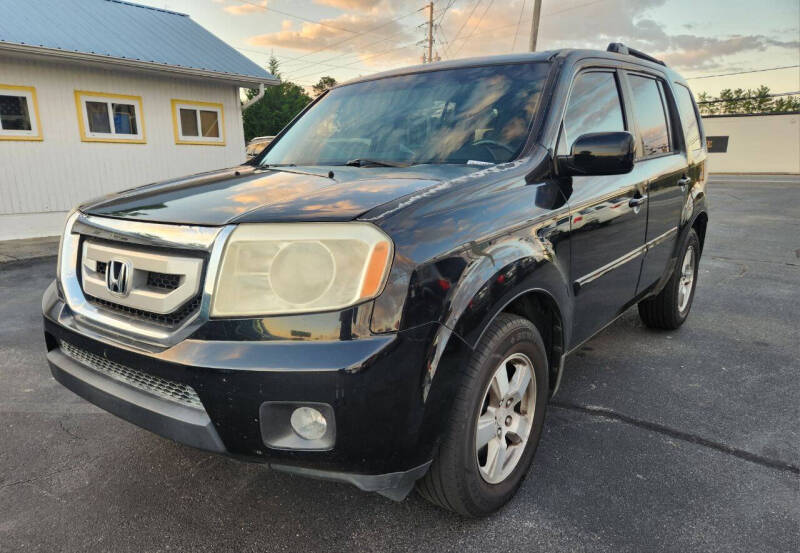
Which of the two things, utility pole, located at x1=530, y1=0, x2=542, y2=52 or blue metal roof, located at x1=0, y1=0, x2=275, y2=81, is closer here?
blue metal roof, located at x1=0, y1=0, x2=275, y2=81

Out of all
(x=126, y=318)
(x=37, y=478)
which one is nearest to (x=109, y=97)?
(x=37, y=478)

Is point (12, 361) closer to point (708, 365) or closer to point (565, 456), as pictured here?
point (565, 456)

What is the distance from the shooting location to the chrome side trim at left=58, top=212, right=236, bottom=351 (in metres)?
1.65

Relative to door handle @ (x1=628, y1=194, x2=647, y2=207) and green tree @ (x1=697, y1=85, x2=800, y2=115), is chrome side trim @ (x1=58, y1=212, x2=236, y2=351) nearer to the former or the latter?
door handle @ (x1=628, y1=194, x2=647, y2=207)

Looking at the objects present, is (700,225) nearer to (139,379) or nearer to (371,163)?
(371,163)

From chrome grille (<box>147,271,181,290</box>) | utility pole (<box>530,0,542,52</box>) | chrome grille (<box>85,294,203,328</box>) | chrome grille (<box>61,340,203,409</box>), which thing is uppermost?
utility pole (<box>530,0,542,52</box>)

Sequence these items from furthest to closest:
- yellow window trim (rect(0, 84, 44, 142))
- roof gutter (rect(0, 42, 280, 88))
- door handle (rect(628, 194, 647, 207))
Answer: yellow window trim (rect(0, 84, 44, 142)) < roof gutter (rect(0, 42, 280, 88)) < door handle (rect(628, 194, 647, 207))

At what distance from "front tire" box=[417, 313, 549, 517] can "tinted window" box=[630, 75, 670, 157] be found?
1841 mm

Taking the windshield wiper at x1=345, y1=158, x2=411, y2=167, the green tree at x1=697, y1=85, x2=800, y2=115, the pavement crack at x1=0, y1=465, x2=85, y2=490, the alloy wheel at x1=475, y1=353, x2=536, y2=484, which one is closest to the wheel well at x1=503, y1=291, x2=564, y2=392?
the alloy wheel at x1=475, y1=353, x2=536, y2=484

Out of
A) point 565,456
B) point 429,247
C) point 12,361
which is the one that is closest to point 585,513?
point 565,456

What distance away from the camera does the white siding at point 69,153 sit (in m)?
9.43

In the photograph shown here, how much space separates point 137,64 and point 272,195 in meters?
10.0

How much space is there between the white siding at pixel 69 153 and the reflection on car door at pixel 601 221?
30.4 ft

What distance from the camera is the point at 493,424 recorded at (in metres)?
2.03
